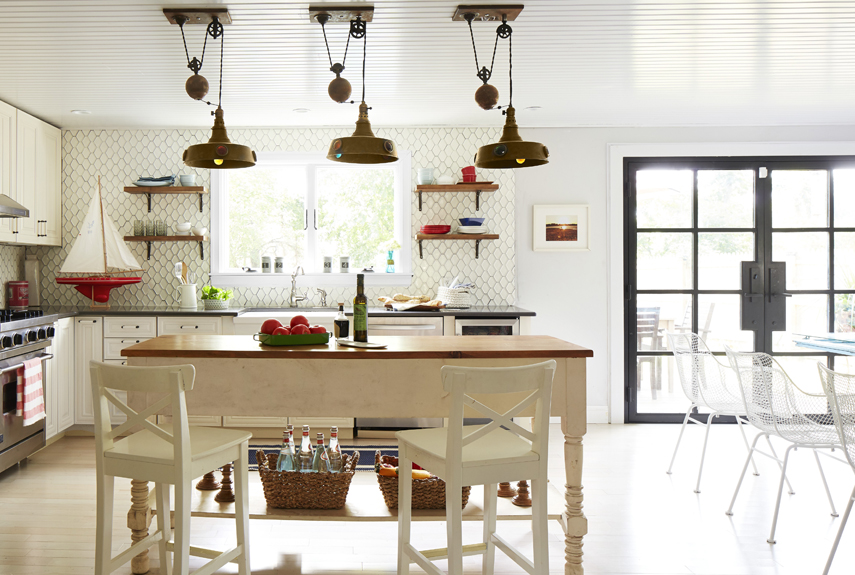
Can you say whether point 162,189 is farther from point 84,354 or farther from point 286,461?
point 286,461

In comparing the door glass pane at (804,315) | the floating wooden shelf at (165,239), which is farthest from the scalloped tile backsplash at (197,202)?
the door glass pane at (804,315)

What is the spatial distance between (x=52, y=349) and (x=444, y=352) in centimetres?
340

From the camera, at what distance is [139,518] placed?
100 inches

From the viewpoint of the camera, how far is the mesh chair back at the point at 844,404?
239 cm

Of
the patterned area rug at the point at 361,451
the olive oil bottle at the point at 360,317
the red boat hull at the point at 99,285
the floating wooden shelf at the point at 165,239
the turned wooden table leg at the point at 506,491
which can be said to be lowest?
the patterned area rug at the point at 361,451

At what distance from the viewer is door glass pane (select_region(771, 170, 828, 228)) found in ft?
16.9

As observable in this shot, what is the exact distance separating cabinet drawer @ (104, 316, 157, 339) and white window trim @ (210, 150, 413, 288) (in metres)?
0.76

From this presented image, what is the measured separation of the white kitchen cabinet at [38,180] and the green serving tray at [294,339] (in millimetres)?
3138

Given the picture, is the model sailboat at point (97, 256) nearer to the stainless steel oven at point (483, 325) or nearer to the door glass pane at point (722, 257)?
the stainless steel oven at point (483, 325)

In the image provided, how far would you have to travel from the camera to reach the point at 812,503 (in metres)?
3.36

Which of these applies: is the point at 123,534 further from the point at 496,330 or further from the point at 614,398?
the point at 614,398

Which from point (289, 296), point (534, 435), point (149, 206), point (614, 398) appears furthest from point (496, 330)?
point (149, 206)

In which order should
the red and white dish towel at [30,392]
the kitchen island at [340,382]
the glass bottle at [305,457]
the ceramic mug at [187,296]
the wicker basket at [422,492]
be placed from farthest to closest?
the ceramic mug at [187,296] < the red and white dish towel at [30,392] < the glass bottle at [305,457] < the wicker basket at [422,492] < the kitchen island at [340,382]

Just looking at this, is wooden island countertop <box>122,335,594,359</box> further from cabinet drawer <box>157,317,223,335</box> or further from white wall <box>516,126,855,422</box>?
white wall <box>516,126,855,422</box>
